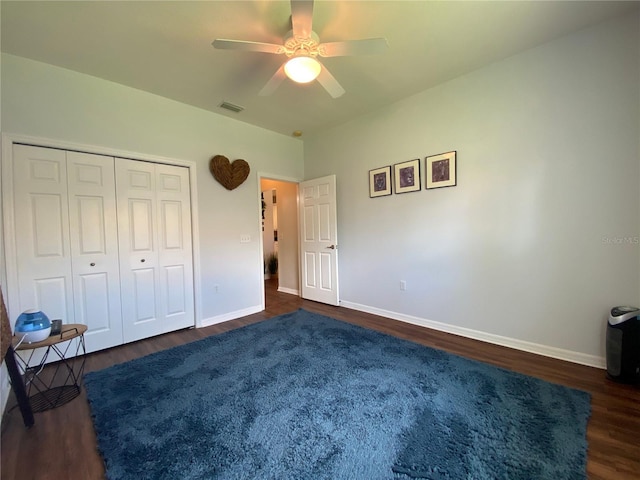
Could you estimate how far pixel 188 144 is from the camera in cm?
331

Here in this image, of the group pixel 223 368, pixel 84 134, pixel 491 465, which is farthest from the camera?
pixel 84 134

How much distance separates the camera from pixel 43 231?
245 centimetres

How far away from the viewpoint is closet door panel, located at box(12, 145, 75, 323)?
2348 mm

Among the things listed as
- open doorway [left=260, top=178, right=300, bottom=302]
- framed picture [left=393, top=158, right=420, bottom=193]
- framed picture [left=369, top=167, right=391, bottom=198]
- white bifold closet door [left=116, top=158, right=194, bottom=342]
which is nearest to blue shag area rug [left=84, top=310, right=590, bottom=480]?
white bifold closet door [left=116, top=158, right=194, bottom=342]

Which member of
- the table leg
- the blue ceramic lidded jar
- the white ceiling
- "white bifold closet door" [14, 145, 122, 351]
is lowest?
the table leg

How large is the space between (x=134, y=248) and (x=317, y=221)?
2468 mm

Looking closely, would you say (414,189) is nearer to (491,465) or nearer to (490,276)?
(490,276)

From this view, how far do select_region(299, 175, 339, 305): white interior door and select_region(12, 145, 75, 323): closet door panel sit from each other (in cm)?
295

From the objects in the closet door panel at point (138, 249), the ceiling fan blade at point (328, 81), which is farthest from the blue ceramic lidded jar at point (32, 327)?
the ceiling fan blade at point (328, 81)

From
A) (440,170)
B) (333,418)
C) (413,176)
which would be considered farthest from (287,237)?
(333,418)

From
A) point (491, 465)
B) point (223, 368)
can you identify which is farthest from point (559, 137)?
point (223, 368)

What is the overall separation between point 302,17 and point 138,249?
2.77 meters

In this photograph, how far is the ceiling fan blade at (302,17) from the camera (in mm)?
1545

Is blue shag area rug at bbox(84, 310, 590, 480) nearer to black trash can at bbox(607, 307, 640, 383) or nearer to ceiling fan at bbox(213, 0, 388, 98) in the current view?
black trash can at bbox(607, 307, 640, 383)
